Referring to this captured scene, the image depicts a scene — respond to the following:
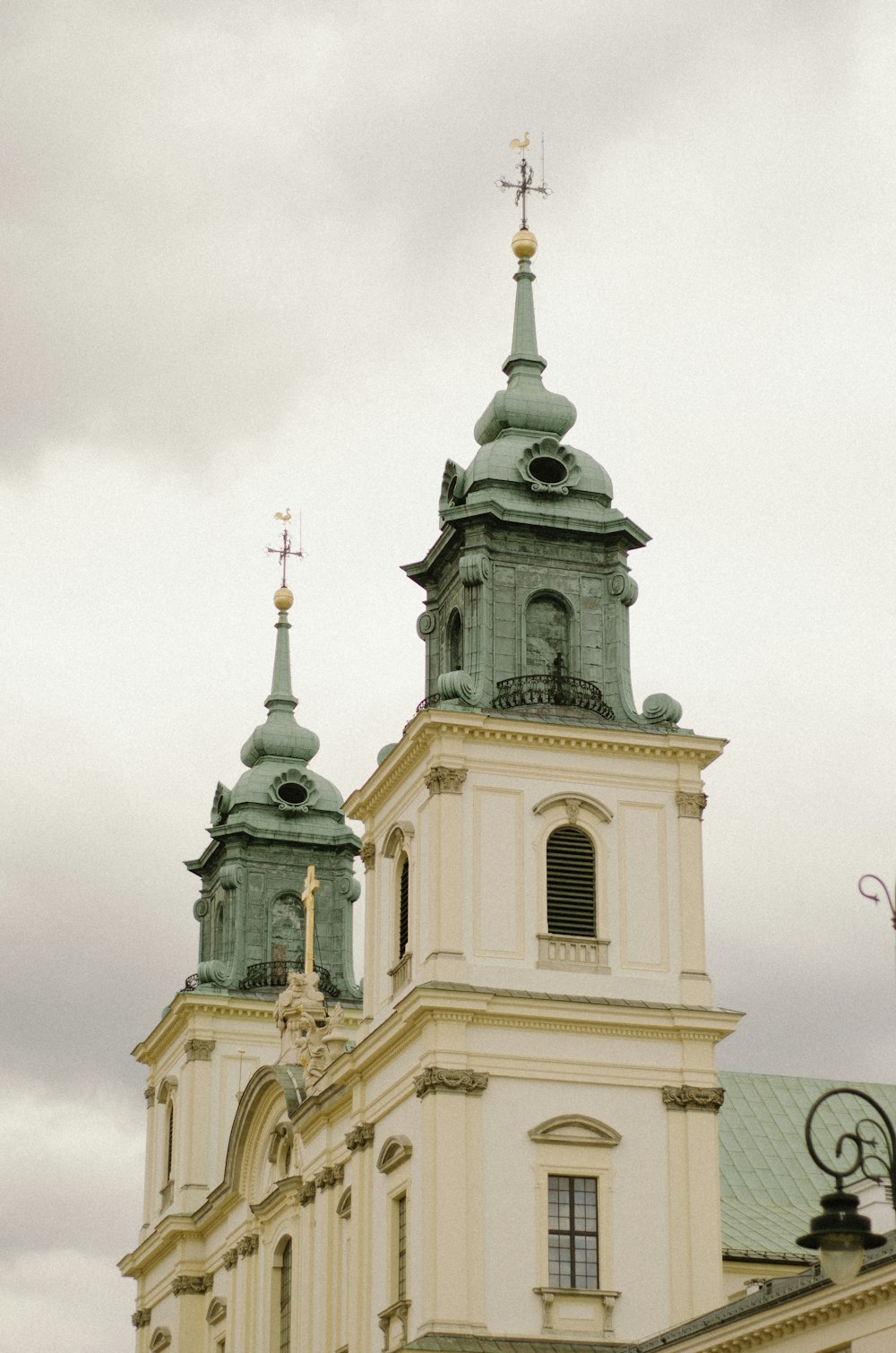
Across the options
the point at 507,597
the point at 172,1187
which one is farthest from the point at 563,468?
the point at 172,1187

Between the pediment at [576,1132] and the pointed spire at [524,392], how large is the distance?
536 inches

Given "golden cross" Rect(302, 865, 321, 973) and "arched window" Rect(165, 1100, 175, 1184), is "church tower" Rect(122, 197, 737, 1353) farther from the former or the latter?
"arched window" Rect(165, 1100, 175, 1184)

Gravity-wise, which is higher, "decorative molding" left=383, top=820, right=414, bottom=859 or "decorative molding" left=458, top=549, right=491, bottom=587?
"decorative molding" left=458, top=549, right=491, bottom=587

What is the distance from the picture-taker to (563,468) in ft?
139

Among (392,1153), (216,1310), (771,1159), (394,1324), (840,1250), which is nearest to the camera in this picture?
(840,1250)

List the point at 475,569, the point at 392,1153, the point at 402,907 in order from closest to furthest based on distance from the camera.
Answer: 1. the point at 392,1153
2. the point at 402,907
3. the point at 475,569

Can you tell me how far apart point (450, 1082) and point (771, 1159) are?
38.1 feet

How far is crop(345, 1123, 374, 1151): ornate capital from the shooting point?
39.3 m

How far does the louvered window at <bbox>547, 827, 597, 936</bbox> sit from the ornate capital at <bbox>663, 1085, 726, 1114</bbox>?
2.91 meters

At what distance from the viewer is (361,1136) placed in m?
39.5

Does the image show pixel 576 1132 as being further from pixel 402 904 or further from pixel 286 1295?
pixel 286 1295

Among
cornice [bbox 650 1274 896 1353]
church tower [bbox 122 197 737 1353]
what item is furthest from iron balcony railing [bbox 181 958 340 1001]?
cornice [bbox 650 1274 896 1353]

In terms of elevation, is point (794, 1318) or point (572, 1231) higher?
point (572, 1231)

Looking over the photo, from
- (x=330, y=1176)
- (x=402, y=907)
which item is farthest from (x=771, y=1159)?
(x=402, y=907)
